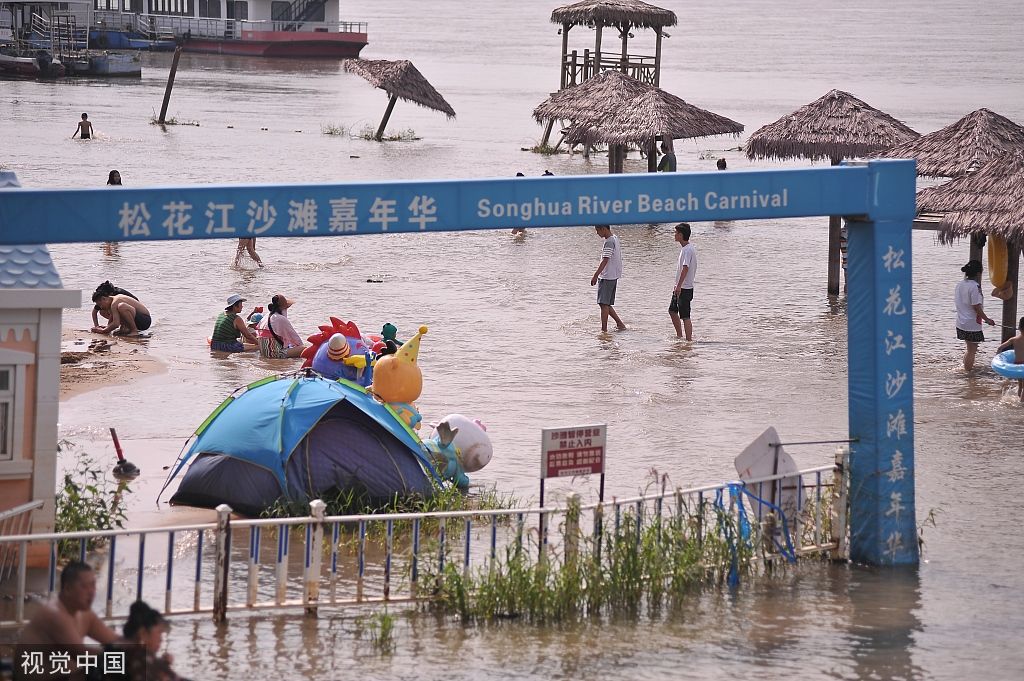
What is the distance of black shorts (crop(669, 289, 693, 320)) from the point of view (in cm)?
1797

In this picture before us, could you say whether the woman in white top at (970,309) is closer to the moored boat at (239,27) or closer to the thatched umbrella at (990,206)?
the thatched umbrella at (990,206)

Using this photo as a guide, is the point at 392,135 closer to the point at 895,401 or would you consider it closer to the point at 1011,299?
the point at 1011,299

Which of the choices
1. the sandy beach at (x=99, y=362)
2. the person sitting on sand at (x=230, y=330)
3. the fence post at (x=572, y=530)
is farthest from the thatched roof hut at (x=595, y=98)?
the fence post at (x=572, y=530)

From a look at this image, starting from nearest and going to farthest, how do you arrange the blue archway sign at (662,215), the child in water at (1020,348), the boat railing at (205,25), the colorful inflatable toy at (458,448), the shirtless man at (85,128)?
1. the blue archway sign at (662,215)
2. the colorful inflatable toy at (458,448)
3. the child in water at (1020,348)
4. the shirtless man at (85,128)
5. the boat railing at (205,25)

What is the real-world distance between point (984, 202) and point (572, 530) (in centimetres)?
995

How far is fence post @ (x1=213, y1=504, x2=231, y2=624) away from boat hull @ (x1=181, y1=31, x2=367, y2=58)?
70.9 m

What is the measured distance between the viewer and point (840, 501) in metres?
10.4

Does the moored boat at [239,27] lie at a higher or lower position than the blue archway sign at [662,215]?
higher

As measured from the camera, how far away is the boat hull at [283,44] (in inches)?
3051

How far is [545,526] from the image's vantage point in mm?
9305

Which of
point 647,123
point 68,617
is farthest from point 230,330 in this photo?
point 647,123

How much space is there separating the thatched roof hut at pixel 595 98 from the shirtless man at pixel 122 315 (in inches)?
537

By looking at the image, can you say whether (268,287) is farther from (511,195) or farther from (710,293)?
(511,195)

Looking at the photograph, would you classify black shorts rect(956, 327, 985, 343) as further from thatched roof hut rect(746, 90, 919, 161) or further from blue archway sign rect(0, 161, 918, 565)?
blue archway sign rect(0, 161, 918, 565)
